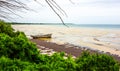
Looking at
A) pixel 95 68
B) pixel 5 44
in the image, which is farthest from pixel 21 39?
pixel 95 68

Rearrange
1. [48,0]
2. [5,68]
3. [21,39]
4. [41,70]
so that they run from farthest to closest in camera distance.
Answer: [21,39] → [41,70] → [5,68] → [48,0]

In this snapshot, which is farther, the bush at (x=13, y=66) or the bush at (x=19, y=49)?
the bush at (x=19, y=49)

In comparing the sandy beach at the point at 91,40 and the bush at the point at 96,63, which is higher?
the bush at the point at 96,63

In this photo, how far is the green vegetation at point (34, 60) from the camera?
9.49 feet

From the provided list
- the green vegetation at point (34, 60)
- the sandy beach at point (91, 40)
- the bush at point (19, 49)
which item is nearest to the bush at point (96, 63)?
the green vegetation at point (34, 60)

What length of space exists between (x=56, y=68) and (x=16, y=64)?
0.47 meters

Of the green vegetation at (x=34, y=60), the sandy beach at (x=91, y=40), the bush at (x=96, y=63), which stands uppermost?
the green vegetation at (x=34, y=60)

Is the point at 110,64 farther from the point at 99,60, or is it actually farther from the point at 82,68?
the point at 82,68

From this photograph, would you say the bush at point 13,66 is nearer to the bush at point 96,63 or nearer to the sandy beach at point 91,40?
the sandy beach at point 91,40

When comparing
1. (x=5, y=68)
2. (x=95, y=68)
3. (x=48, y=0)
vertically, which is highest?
(x=48, y=0)

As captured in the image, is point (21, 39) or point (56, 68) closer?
point (56, 68)

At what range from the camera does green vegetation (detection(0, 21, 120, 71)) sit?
289 cm

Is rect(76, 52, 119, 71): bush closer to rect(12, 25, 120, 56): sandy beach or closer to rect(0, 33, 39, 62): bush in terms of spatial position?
rect(0, 33, 39, 62): bush

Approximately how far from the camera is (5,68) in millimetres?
2736
